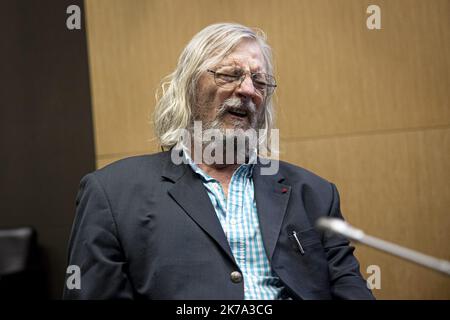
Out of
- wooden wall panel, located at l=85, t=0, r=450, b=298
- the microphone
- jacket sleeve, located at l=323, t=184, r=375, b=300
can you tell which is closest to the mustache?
jacket sleeve, located at l=323, t=184, r=375, b=300

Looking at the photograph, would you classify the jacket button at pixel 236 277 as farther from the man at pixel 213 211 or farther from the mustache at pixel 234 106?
the mustache at pixel 234 106

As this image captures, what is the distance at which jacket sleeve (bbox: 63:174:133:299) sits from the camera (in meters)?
1.20

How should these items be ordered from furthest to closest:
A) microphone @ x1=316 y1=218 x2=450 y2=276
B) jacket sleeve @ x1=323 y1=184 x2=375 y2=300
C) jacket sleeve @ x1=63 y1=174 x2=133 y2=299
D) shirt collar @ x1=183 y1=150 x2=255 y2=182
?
shirt collar @ x1=183 y1=150 x2=255 y2=182
jacket sleeve @ x1=323 y1=184 x2=375 y2=300
jacket sleeve @ x1=63 y1=174 x2=133 y2=299
microphone @ x1=316 y1=218 x2=450 y2=276

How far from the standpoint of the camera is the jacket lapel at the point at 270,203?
131 cm

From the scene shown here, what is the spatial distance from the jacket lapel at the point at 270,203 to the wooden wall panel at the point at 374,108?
0.58 metres

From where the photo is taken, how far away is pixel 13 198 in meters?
2.17

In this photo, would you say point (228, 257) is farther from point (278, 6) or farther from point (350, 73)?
point (278, 6)

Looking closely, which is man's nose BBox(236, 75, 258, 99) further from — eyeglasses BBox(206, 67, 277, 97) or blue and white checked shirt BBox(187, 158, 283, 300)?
blue and white checked shirt BBox(187, 158, 283, 300)

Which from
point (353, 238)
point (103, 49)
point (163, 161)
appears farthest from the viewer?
point (103, 49)

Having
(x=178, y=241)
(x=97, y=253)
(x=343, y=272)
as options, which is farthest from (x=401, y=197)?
(x=97, y=253)

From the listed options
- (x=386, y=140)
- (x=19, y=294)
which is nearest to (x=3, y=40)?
(x=19, y=294)

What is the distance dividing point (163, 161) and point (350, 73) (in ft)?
2.93

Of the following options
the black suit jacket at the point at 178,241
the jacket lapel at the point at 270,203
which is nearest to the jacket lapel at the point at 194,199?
the black suit jacket at the point at 178,241

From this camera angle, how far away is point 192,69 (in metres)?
1.55
